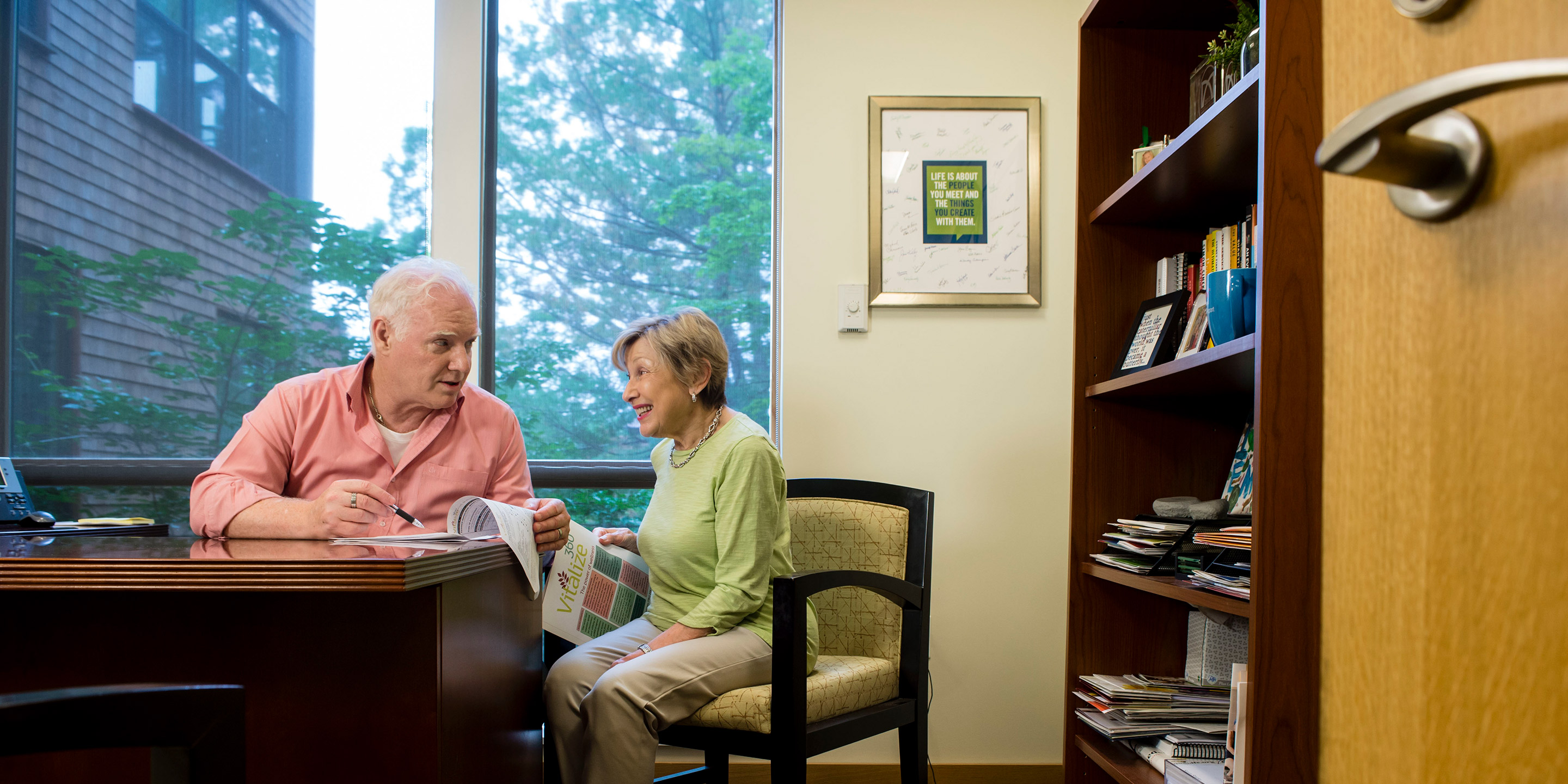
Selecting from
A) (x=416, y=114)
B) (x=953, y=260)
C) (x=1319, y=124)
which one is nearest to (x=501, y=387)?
(x=416, y=114)

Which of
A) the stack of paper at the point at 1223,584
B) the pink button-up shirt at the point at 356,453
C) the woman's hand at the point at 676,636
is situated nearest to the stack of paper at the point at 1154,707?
the stack of paper at the point at 1223,584

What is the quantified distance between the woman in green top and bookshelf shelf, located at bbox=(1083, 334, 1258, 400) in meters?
0.73

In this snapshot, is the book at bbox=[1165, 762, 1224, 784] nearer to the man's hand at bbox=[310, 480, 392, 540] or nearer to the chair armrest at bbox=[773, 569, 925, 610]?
the chair armrest at bbox=[773, 569, 925, 610]

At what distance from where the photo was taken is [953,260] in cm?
251

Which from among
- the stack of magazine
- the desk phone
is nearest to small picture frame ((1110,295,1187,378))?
the stack of magazine

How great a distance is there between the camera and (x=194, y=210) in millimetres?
2654

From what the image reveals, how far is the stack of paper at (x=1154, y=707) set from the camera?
156 cm

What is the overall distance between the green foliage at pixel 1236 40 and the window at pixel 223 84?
2.51 metres

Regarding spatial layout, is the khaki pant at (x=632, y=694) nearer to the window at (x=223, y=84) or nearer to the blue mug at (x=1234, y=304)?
the blue mug at (x=1234, y=304)

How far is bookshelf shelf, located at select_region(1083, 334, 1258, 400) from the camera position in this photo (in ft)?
3.98

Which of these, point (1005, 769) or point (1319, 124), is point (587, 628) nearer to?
point (1005, 769)

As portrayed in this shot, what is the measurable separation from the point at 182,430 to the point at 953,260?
2380mm

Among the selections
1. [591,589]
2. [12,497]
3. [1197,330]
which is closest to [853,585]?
[591,589]

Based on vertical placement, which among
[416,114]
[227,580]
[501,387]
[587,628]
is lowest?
[587,628]
